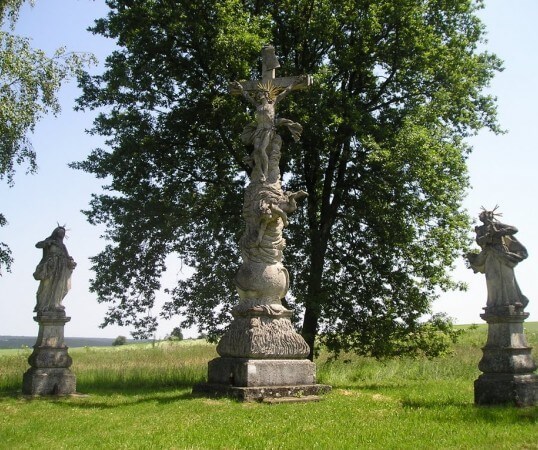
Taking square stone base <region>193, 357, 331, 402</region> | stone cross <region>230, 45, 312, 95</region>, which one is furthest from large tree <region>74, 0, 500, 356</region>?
square stone base <region>193, 357, 331, 402</region>

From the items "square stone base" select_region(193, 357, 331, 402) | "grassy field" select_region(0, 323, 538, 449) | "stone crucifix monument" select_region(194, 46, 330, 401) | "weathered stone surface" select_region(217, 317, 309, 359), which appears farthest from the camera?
"weathered stone surface" select_region(217, 317, 309, 359)

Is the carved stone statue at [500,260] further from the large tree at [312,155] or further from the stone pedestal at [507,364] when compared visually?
the large tree at [312,155]

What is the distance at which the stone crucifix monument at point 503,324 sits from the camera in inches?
383

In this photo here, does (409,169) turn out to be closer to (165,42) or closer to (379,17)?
(379,17)

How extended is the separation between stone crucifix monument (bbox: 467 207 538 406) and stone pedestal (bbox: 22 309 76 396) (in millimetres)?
8353

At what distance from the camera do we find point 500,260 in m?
10.3

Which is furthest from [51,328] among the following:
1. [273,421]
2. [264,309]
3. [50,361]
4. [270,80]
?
[270,80]

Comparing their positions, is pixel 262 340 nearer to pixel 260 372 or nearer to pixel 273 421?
pixel 260 372

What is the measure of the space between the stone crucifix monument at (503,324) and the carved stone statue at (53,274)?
8.53 m

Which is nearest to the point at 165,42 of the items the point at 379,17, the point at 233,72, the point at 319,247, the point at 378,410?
the point at 233,72

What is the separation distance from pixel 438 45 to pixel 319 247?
262 inches

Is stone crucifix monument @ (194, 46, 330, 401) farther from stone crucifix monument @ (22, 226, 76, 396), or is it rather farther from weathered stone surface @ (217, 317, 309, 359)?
stone crucifix monument @ (22, 226, 76, 396)

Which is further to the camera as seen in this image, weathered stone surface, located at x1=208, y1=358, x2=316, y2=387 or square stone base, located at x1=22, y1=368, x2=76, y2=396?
square stone base, located at x1=22, y1=368, x2=76, y2=396

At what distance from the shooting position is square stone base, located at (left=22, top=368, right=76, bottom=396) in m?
13.1
